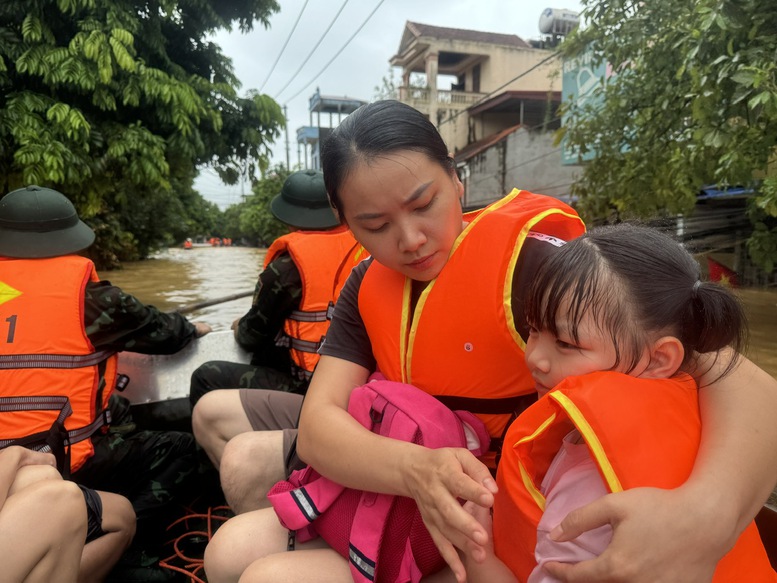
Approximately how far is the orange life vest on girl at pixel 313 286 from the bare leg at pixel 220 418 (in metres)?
0.63

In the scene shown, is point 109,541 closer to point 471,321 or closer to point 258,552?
point 258,552

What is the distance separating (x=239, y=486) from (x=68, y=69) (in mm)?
5080

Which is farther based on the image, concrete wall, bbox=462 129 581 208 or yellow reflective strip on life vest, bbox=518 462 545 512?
concrete wall, bbox=462 129 581 208

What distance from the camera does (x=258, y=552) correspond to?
1.31m

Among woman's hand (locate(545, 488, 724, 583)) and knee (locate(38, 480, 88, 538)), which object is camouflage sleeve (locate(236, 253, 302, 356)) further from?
woman's hand (locate(545, 488, 724, 583))

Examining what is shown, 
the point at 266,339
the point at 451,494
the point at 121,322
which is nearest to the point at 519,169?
the point at 266,339

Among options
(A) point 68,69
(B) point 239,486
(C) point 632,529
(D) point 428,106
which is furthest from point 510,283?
(D) point 428,106

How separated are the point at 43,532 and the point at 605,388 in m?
1.37

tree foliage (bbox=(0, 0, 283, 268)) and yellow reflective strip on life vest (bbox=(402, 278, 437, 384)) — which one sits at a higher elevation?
tree foliage (bbox=(0, 0, 283, 268))

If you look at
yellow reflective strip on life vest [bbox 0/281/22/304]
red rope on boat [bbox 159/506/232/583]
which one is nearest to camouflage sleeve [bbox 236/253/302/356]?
red rope on boat [bbox 159/506/232/583]

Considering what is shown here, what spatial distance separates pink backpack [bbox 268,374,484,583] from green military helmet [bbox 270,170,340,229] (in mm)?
1735

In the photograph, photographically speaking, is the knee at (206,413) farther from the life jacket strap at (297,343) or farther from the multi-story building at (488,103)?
the multi-story building at (488,103)

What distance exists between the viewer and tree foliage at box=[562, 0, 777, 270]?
356cm

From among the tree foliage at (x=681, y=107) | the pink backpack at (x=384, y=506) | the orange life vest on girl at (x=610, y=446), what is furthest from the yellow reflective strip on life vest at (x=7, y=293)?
the tree foliage at (x=681, y=107)
